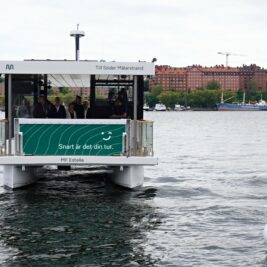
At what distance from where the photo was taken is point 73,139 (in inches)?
818

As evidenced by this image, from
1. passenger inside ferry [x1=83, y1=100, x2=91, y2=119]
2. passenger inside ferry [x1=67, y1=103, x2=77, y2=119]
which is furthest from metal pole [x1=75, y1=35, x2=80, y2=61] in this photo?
passenger inside ferry [x1=67, y1=103, x2=77, y2=119]

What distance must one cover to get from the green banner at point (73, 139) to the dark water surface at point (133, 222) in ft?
4.71

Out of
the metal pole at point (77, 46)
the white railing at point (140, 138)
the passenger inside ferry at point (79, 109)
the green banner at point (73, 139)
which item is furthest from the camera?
the metal pole at point (77, 46)

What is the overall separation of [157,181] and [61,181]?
3.98 m

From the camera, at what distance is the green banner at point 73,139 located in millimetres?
20734

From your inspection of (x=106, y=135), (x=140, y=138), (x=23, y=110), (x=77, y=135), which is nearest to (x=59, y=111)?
(x=23, y=110)

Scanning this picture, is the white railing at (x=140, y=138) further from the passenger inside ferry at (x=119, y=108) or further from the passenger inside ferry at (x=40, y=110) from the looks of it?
the passenger inside ferry at (x=40, y=110)

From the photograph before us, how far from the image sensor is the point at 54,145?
20.8 meters

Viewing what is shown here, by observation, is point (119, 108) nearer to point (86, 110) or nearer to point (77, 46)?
point (86, 110)

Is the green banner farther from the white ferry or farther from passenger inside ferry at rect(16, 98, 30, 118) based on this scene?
passenger inside ferry at rect(16, 98, 30, 118)

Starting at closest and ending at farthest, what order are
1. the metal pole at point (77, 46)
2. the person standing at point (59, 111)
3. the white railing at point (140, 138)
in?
the white railing at point (140, 138)
the person standing at point (59, 111)
the metal pole at point (77, 46)

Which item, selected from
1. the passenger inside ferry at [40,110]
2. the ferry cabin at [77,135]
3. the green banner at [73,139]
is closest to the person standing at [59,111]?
the passenger inside ferry at [40,110]

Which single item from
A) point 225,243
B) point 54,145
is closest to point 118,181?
point 54,145

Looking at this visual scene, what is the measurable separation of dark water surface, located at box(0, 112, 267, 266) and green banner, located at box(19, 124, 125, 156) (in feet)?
4.71
